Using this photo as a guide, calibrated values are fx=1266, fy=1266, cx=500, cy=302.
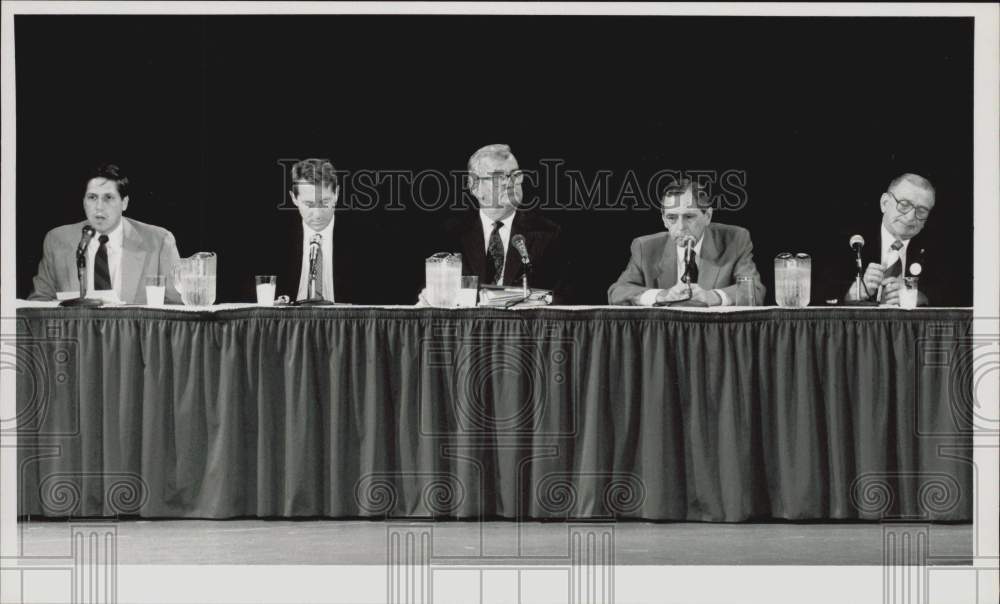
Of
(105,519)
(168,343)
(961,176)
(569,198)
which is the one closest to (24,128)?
(168,343)

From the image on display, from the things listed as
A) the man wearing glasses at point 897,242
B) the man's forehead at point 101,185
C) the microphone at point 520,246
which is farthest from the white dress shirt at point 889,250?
the man's forehead at point 101,185

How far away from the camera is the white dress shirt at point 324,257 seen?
5410mm

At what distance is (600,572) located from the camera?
169 inches

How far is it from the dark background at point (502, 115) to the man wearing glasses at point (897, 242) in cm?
5

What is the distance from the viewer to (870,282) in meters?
5.35

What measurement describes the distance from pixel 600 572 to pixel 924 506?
4.59 ft

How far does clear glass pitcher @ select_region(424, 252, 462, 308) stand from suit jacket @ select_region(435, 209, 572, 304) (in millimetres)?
139

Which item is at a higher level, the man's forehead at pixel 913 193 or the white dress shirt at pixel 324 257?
the man's forehead at pixel 913 193

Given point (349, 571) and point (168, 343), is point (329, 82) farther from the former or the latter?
point (349, 571)

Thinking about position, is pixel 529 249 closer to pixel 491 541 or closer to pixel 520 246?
pixel 520 246

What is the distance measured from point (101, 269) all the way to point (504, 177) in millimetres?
1752

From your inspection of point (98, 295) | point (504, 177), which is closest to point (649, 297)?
point (504, 177)

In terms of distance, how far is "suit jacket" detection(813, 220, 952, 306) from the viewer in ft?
17.4

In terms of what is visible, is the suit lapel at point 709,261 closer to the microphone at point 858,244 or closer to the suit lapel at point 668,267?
the suit lapel at point 668,267
